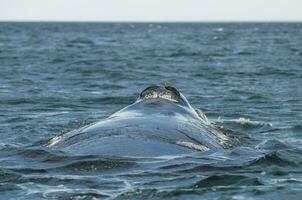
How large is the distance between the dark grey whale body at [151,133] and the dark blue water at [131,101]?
1.23 feet

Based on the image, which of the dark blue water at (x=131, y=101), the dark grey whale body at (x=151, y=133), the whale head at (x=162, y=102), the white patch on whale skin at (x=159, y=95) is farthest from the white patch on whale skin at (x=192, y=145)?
the white patch on whale skin at (x=159, y=95)

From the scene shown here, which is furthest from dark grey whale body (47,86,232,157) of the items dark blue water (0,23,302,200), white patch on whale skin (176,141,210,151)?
dark blue water (0,23,302,200)

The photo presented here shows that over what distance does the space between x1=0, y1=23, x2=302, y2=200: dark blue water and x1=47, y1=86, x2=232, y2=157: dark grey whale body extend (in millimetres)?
374

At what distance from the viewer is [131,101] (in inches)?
1004

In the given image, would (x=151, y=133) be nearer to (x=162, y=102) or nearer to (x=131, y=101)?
(x=162, y=102)

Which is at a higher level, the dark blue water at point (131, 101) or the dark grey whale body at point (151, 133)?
the dark grey whale body at point (151, 133)

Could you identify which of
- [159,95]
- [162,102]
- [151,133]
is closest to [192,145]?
[151,133]

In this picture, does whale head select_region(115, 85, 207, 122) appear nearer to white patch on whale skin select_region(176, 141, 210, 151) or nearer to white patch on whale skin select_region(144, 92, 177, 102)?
white patch on whale skin select_region(144, 92, 177, 102)

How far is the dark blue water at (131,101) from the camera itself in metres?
10.6

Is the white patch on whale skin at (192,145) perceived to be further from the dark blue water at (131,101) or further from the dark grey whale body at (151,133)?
the dark blue water at (131,101)

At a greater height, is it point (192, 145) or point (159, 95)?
point (159, 95)

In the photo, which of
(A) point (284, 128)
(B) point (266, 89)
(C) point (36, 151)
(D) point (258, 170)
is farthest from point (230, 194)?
(B) point (266, 89)

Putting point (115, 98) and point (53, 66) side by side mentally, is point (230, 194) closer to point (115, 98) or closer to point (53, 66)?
point (115, 98)

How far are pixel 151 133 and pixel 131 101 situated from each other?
492 inches
